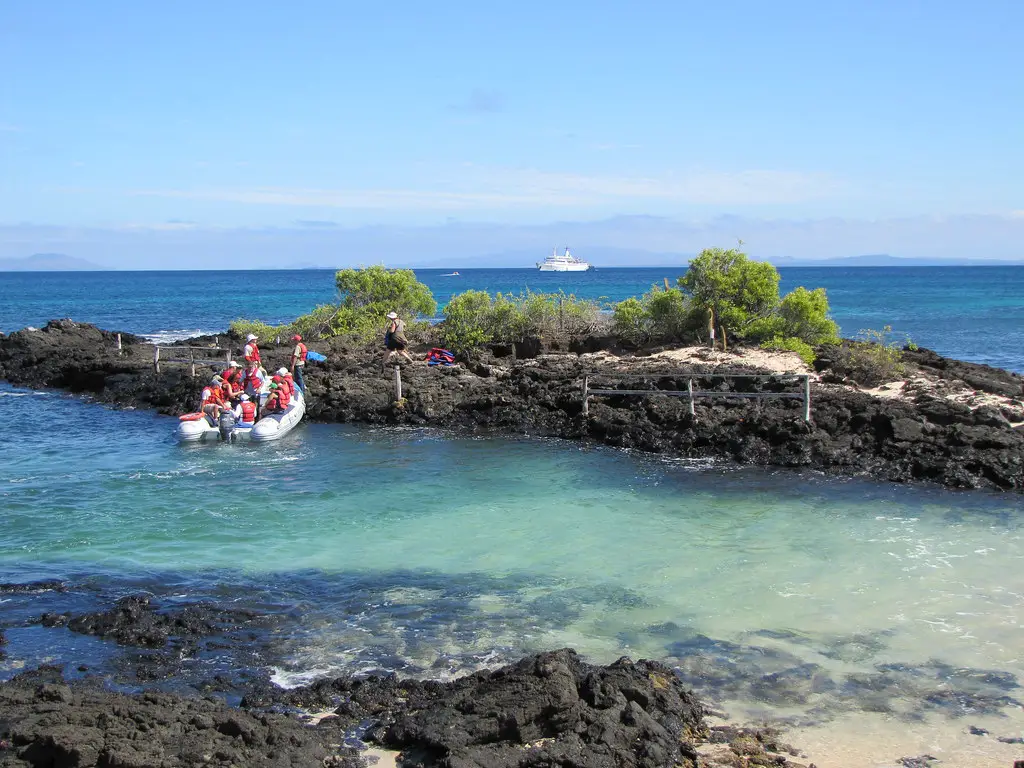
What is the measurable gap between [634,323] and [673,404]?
24.0ft

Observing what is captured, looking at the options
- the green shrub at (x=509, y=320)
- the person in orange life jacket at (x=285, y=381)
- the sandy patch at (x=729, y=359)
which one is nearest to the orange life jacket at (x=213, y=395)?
the person in orange life jacket at (x=285, y=381)

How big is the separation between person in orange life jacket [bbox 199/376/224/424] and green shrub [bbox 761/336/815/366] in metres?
14.2

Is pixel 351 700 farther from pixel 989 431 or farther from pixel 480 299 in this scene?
pixel 480 299

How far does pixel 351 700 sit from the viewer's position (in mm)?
8430

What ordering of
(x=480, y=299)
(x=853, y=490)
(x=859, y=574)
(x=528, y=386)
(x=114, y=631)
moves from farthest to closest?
(x=480, y=299) < (x=528, y=386) < (x=853, y=490) < (x=859, y=574) < (x=114, y=631)

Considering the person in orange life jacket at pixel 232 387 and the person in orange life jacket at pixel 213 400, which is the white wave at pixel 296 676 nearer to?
the person in orange life jacket at pixel 213 400

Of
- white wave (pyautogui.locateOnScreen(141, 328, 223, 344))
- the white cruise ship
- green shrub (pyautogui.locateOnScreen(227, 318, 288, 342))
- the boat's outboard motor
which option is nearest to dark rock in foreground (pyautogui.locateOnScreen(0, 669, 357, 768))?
the boat's outboard motor

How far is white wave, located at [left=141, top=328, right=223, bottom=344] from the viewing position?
1639 inches

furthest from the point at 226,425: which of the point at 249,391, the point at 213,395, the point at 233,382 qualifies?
the point at 233,382

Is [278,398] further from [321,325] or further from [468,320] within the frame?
[321,325]

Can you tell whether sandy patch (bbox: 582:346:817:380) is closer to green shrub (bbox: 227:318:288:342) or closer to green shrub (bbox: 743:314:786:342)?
green shrub (bbox: 743:314:786:342)

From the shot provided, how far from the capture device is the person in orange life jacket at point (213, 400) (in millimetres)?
20891

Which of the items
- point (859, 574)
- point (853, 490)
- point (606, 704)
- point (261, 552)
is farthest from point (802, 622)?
point (261, 552)

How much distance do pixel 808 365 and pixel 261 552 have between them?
15657 millimetres
